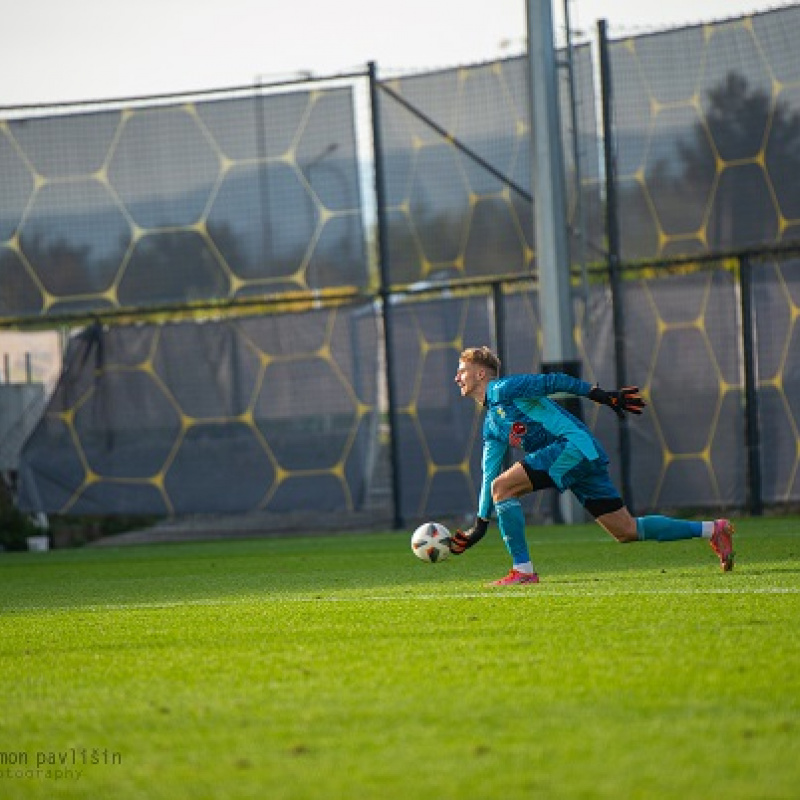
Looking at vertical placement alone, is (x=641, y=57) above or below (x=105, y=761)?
above

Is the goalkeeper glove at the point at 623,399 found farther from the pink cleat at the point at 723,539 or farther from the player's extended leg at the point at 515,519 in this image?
the pink cleat at the point at 723,539

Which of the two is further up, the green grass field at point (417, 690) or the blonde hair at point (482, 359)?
the blonde hair at point (482, 359)

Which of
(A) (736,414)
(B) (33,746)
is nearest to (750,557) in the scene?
(A) (736,414)

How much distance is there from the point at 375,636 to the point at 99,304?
1181 cm

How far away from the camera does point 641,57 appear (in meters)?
17.1

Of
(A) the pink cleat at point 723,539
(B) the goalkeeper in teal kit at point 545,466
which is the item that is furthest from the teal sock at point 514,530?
(A) the pink cleat at point 723,539

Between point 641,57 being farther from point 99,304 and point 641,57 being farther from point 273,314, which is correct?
point 99,304

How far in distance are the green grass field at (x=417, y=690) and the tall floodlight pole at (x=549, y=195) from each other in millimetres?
6017

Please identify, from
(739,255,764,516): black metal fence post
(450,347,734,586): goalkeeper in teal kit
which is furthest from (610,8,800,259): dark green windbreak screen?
(450,347,734,586): goalkeeper in teal kit

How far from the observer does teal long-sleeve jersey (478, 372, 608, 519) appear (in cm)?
955

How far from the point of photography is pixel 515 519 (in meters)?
9.76

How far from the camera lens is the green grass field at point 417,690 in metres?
4.29

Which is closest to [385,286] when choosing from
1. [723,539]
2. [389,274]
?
[389,274]

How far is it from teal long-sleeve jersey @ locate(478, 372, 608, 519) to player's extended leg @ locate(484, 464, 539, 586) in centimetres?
18
